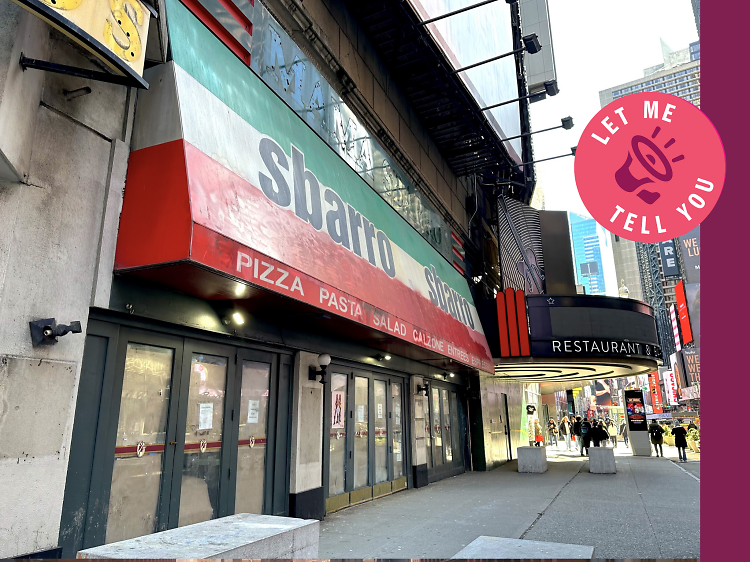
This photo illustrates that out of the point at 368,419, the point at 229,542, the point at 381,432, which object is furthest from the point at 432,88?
the point at 229,542

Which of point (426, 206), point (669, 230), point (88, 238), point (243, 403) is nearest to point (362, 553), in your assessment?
point (243, 403)

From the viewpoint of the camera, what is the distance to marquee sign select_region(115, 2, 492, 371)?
4.94m

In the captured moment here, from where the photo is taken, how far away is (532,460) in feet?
55.0

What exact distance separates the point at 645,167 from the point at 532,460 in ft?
49.7

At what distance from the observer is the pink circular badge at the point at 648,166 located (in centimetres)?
320

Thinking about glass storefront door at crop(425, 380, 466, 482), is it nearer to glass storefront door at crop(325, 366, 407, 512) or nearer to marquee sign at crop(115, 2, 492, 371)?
glass storefront door at crop(325, 366, 407, 512)

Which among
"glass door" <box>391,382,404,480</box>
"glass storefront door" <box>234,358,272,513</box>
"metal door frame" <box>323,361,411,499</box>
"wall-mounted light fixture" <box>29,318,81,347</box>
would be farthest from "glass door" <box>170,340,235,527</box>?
"glass door" <box>391,382,404,480</box>

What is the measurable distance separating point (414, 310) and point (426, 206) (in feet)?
17.6

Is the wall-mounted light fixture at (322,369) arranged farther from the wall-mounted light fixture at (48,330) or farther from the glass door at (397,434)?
the wall-mounted light fixture at (48,330)

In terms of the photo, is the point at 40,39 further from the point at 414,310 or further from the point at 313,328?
the point at 414,310

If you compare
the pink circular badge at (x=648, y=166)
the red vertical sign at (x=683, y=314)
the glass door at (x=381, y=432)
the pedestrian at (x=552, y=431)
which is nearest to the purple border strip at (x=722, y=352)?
the pink circular badge at (x=648, y=166)

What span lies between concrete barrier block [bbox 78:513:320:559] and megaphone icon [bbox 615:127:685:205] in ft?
11.4

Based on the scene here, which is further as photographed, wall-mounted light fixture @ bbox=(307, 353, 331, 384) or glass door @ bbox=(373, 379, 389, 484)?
glass door @ bbox=(373, 379, 389, 484)

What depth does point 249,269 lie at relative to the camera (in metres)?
5.30
